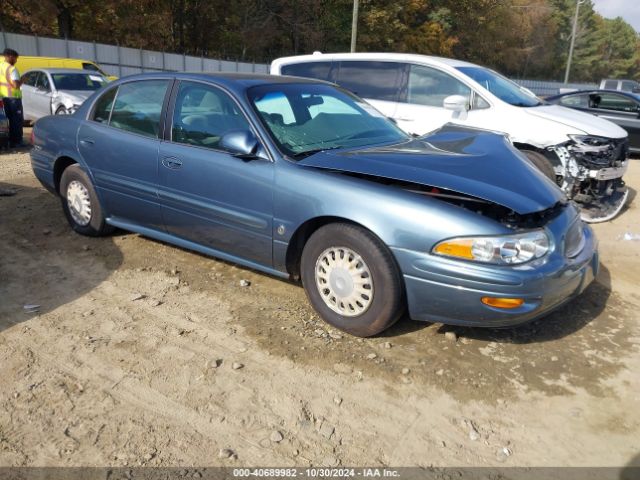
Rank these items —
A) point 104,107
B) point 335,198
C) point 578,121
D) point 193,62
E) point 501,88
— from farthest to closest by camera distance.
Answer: point 193,62
point 501,88
point 578,121
point 104,107
point 335,198

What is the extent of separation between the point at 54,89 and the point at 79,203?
8.58m

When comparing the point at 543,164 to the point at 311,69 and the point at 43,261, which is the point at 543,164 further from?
the point at 43,261

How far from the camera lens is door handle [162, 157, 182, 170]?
4.08 metres

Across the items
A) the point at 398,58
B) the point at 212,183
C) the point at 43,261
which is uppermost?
the point at 398,58

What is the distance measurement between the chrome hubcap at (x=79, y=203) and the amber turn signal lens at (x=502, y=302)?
369 centimetres

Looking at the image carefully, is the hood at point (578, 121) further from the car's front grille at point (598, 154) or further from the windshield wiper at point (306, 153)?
the windshield wiper at point (306, 153)

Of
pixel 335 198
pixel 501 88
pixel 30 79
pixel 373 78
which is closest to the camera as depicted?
pixel 335 198

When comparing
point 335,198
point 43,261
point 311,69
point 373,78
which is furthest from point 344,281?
point 311,69

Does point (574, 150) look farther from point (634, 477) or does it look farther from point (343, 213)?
point (634, 477)

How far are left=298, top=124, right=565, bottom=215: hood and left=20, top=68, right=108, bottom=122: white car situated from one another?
32.9 ft

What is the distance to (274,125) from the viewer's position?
12.6 ft

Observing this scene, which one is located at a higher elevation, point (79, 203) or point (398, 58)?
point (398, 58)

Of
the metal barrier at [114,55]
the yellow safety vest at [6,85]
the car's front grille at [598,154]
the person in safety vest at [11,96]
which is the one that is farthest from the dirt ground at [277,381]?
the metal barrier at [114,55]

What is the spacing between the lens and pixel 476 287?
2.99 m
